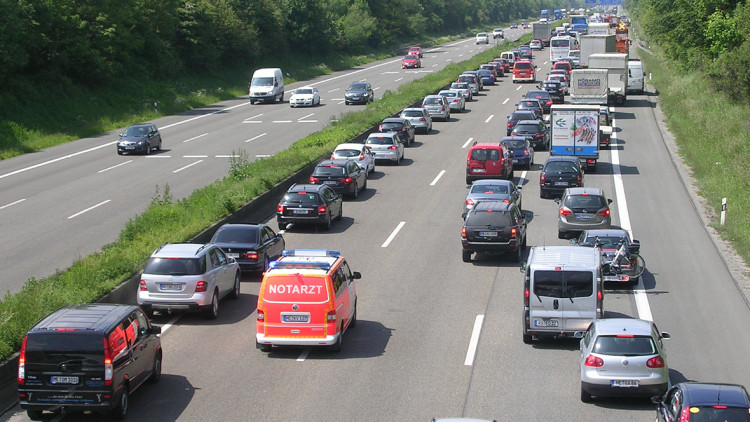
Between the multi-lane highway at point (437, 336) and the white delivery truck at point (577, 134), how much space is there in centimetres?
490

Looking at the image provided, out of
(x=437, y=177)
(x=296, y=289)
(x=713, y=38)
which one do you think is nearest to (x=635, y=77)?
(x=713, y=38)

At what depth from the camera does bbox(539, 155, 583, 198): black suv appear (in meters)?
36.2

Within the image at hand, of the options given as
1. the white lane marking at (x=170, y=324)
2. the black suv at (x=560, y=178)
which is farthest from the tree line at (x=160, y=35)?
the white lane marking at (x=170, y=324)

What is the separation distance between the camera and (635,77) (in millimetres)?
71375

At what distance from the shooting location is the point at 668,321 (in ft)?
70.1

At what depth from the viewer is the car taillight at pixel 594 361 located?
15.6 metres

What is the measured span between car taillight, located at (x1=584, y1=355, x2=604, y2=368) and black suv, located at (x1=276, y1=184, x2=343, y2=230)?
16088 millimetres

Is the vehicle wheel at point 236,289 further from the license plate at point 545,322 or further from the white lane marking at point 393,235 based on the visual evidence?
the license plate at point 545,322

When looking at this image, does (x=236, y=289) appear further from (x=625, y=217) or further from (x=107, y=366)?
(x=625, y=217)

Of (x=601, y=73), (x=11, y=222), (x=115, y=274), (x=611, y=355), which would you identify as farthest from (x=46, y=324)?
(x=601, y=73)

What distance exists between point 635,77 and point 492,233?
161 ft

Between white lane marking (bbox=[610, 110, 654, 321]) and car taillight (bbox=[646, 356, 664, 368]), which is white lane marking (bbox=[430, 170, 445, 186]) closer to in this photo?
white lane marking (bbox=[610, 110, 654, 321])

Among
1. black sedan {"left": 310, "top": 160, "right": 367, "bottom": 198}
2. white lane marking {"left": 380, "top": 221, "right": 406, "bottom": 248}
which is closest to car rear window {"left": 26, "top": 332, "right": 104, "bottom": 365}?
white lane marking {"left": 380, "top": 221, "right": 406, "bottom": 248}

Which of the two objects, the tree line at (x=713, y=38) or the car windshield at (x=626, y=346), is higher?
the tree line at (x=713, y=38)
